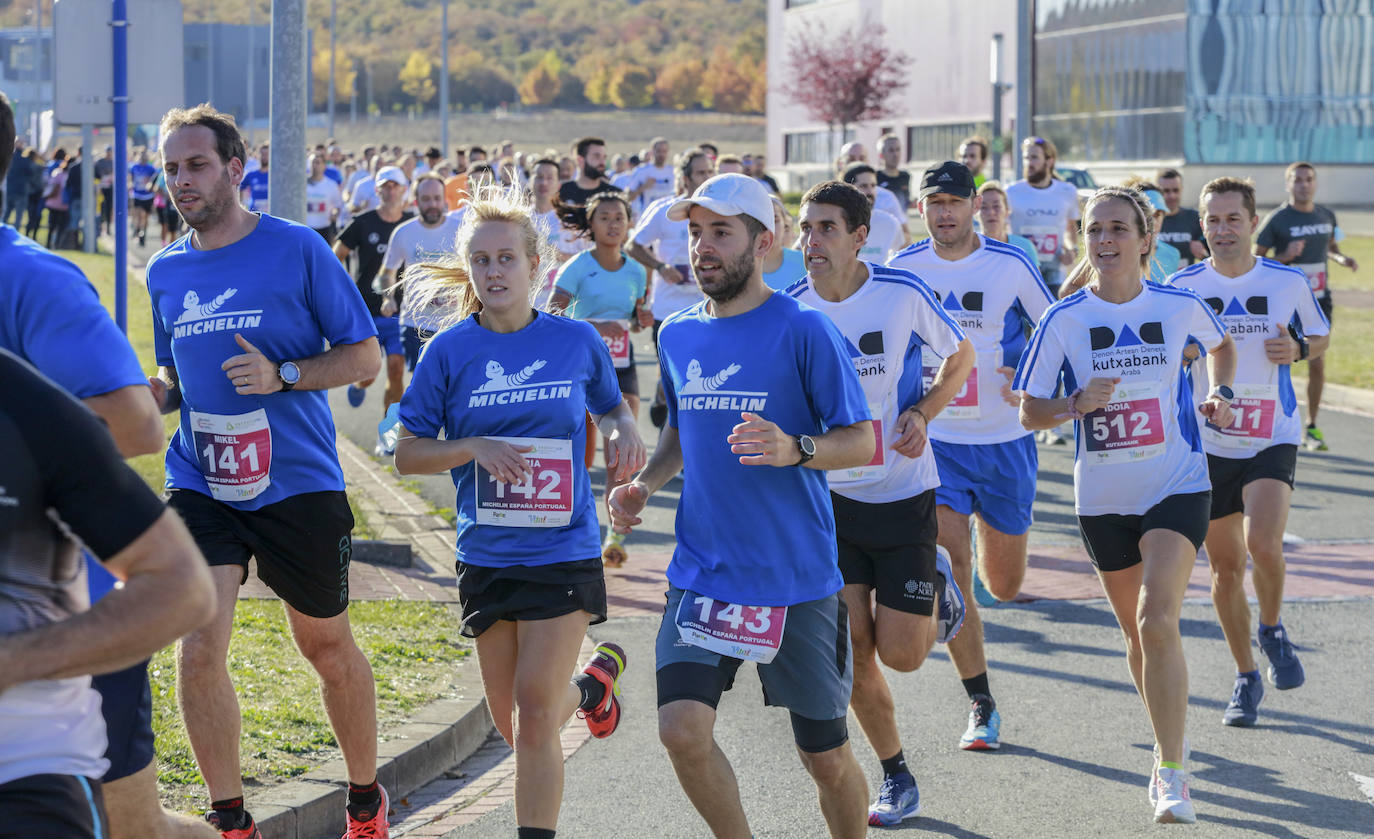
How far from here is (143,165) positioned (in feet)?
127

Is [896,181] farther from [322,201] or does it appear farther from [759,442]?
[759,442]

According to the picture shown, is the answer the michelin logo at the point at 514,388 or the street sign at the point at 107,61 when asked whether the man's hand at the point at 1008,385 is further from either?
the street sign at the point at 107,61

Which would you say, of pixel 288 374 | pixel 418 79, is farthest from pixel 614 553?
pixel 418 79

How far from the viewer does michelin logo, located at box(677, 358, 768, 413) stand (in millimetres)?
4438

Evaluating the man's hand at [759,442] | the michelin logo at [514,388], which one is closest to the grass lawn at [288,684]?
the michelin logo at [514,388]

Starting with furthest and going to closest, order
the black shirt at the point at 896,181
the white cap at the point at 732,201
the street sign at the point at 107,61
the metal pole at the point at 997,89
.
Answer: the metal pole at the point at 997,89 < the black shirt at the point at 896,181 < the street sign at the point at 107,61 < the white cap at the point at 732,201

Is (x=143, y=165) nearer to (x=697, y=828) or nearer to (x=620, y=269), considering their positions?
(x=620, y=269)

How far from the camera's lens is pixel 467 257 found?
4867 millimetres

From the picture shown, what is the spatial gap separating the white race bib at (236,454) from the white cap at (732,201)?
1.43 metres

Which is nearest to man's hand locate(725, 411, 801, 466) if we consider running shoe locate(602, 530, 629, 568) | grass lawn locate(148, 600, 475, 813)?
grass lawn locate(148, 600, 475, 813)

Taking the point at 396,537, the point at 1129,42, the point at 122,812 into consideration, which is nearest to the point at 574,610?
the point at 122,812

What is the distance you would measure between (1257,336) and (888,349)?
7.96 ft

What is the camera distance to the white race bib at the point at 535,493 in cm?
468

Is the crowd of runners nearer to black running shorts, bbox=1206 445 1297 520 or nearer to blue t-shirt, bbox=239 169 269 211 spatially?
black running shorts, bbox=1206 445 1297 520
